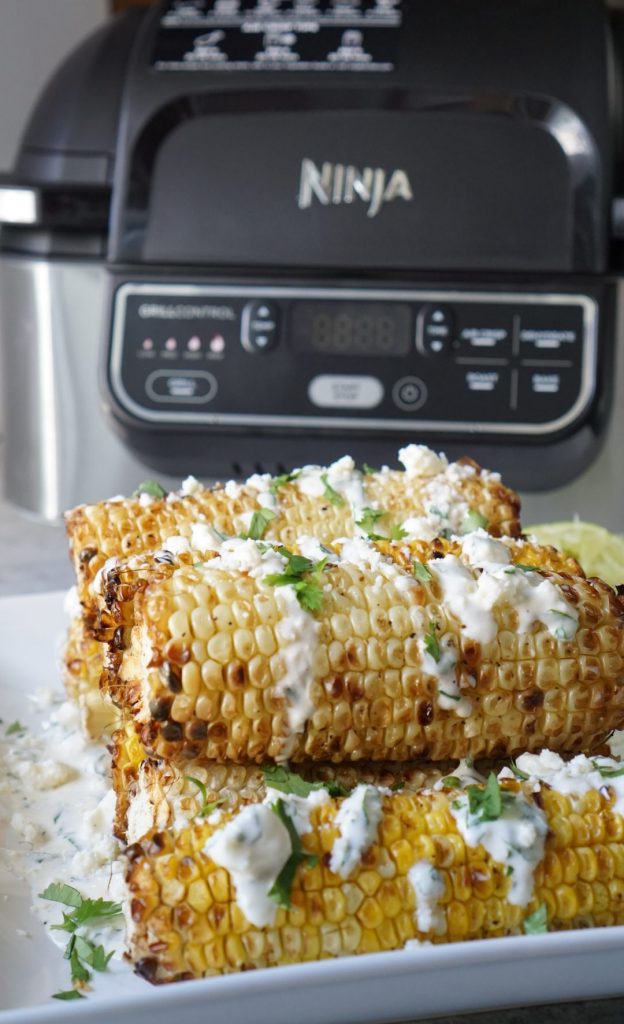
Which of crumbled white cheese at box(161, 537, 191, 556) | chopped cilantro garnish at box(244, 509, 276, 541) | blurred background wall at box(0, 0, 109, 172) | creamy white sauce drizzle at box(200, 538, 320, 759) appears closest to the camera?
creamy white sauce drizzle at box(200, 538, 320, 759)

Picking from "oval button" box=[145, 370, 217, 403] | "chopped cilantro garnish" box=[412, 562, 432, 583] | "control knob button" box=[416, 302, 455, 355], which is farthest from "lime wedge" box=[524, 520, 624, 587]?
"chopped cilantro garnish" box=[412, 562, 432, 583]

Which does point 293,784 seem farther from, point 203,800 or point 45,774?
point 45,774

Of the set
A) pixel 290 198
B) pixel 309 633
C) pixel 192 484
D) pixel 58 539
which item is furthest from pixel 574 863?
pixel 58 539

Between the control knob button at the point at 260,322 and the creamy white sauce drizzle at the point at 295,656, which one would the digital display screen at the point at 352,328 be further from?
the creamy white sauce drizzle at the point at 295,656

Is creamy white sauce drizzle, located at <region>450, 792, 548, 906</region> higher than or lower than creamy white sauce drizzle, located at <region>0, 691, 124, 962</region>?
higher

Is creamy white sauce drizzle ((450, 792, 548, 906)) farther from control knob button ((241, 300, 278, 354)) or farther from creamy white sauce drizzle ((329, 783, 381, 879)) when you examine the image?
control knob button ((241, 300, 278, 354))

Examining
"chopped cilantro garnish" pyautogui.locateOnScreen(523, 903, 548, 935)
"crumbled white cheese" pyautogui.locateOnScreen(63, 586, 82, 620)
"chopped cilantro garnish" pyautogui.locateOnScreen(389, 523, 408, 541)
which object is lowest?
"chopped cilantro garnish" pyautogui.locateOnScreen(523, 903, 548, 935)

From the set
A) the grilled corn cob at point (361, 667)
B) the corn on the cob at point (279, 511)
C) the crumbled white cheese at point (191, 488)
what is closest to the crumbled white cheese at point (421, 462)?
the corn on the cob at point (279, 511)
